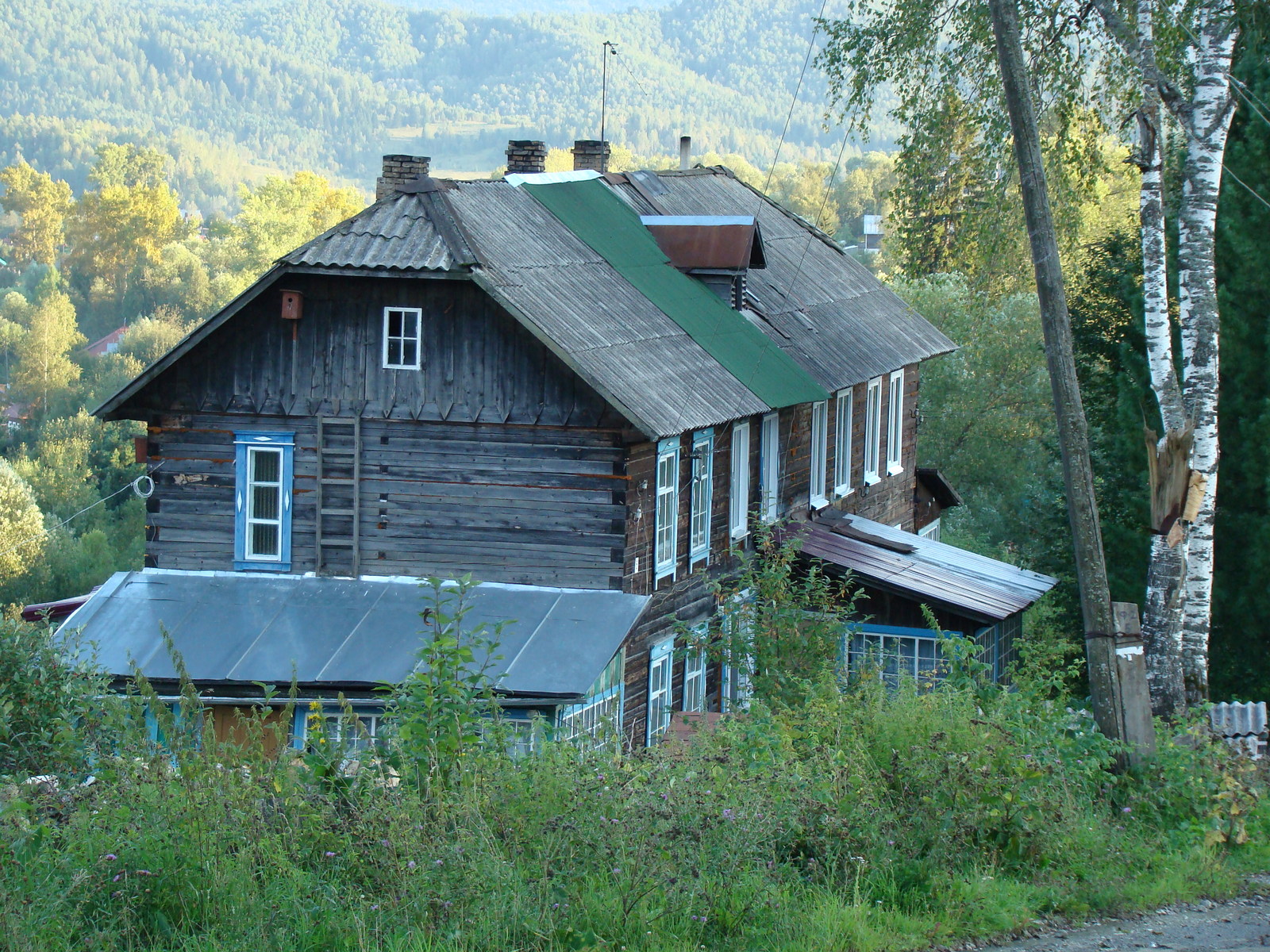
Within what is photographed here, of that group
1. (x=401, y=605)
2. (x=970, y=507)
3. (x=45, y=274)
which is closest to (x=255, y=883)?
(x=401, y=605)

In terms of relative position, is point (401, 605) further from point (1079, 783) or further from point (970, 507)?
point (970, 507)

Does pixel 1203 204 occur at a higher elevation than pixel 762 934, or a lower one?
higher

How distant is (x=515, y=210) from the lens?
63.2 feet

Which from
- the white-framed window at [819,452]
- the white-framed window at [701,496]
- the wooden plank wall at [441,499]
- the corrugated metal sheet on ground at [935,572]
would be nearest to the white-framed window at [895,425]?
the white-framed window at [819,452]

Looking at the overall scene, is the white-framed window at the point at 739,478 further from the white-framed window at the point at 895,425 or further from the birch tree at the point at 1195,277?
the white-framed window at the point at 895,425

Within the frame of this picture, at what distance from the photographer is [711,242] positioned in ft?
69.5

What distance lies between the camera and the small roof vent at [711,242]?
21.0 metres

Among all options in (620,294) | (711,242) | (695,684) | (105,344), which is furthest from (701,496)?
(105,344)

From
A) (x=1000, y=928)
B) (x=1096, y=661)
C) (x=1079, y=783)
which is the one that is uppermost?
(x=1096, y=661)

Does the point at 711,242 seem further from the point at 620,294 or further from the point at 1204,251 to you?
the point at 1204,251

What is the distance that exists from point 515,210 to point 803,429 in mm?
5407

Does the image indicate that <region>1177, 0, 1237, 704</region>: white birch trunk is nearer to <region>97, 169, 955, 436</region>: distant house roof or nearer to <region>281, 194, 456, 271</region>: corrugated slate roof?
<region>97, 169, 955, 436</region>: distant house roof

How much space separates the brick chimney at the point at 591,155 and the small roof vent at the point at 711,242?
301 cm

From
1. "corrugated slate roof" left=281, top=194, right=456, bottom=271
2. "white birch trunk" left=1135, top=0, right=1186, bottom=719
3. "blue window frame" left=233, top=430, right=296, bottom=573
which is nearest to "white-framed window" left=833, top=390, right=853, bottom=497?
"corrugated slate roof" left=281, top=194, right=456, bottom=271
